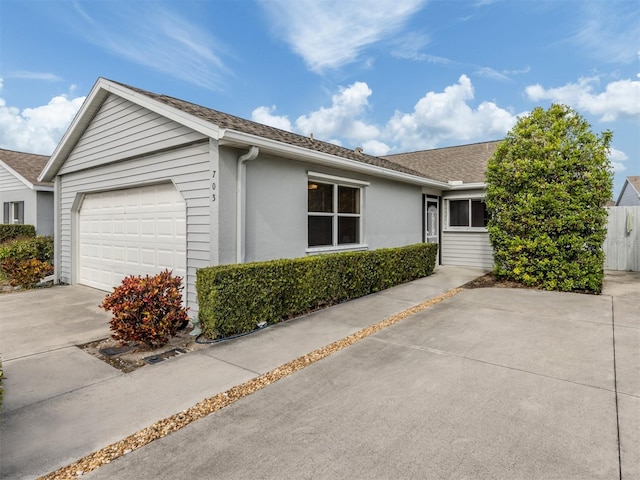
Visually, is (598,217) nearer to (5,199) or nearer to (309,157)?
(309,157)

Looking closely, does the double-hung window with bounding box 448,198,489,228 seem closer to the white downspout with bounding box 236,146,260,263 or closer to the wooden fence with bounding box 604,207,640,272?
the wooden fence with bounding box 604,207,640,272

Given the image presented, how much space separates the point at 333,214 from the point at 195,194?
318 cm

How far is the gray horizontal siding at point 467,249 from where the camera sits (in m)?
11.6

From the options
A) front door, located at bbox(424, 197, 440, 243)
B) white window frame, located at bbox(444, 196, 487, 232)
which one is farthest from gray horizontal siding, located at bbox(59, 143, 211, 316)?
white window frame, located at bbox(444, 196, 487, 232)

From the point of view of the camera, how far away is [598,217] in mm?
7641

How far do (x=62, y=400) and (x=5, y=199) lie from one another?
17346 millimetres

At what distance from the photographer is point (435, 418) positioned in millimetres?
2818

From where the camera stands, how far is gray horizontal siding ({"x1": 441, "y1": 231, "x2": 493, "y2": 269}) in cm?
1162

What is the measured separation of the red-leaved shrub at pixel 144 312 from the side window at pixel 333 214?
3268 millimetres

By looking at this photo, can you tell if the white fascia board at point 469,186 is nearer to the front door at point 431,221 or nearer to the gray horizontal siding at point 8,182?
the front door at point 431,221

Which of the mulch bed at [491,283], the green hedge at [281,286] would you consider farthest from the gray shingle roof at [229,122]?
the mulch bed at [491,283]

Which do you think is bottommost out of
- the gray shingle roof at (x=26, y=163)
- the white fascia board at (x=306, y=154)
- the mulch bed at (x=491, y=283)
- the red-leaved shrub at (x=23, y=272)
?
the mulch bed at (x=491, y=283)

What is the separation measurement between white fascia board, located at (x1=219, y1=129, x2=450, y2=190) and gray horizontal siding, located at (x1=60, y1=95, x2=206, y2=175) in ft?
2.56

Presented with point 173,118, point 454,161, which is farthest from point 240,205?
point 454,161
